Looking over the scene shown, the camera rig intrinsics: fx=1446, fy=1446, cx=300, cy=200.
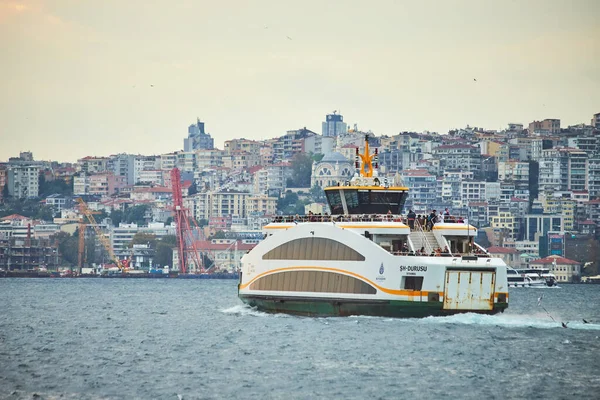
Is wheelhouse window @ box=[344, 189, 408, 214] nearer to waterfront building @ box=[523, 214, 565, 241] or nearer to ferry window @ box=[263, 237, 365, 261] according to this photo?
ferry window @ box=[263, 237, 365, 261]

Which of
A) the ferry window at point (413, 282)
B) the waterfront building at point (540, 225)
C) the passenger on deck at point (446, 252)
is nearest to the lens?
the ferry window at point (413, 282)

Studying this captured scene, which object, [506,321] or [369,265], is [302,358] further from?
[506,321]

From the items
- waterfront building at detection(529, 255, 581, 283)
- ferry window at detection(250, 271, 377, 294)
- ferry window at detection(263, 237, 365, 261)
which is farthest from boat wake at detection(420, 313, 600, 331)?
waterfront building at detection(529, 255, 581, 283)

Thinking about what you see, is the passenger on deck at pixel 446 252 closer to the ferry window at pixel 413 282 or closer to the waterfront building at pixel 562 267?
the ferry window at pixel 413 282

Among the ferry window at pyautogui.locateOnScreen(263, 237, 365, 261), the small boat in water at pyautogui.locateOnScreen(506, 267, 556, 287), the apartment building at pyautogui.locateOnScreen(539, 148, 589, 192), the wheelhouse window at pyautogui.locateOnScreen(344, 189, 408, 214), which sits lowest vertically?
the small boat in water at pyautogui.locateOnScreen(506, 267, 556, 287)

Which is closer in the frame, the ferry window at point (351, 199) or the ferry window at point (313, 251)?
the ferry window at point (313, 251)

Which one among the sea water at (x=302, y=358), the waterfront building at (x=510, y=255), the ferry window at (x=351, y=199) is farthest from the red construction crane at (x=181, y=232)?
the ferry window at (x=351, y=199)
